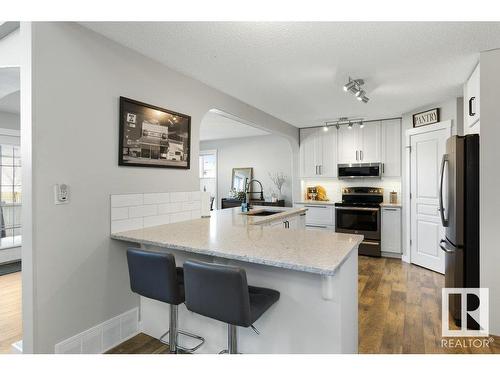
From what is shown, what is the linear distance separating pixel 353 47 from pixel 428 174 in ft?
8.93

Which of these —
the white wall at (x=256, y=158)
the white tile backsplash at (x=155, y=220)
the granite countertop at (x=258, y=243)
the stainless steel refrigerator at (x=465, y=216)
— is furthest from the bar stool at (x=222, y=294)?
the white wall at (x=256, y=158)

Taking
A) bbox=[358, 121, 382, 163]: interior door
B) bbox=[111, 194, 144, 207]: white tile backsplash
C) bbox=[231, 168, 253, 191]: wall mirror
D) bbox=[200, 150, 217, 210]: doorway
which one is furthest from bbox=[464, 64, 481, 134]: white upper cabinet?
bbox=[200, 150, 217, 210]: doorway

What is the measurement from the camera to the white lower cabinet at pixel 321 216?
5.23m

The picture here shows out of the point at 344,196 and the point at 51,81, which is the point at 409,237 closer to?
the point at 344,196

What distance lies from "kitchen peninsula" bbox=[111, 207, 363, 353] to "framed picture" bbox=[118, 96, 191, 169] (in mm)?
658

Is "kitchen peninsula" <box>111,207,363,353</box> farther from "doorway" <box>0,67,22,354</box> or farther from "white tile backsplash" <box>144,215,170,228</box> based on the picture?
"doorway" <box>0,67,22,354</box>

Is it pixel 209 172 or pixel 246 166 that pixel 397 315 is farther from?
pixel 209 172

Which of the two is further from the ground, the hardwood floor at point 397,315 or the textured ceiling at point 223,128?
the textured ceiling at point 223,128

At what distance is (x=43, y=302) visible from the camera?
5.77ft

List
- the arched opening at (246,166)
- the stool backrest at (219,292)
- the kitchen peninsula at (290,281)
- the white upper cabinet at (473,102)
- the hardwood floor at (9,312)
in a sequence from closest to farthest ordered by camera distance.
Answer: the stool backrest at (219,292) < the kitchen peninsula at (290,281) < the hardwood floor at (9,312) < the white upper cabinet at (473,102) < the arched opening at (246,166)

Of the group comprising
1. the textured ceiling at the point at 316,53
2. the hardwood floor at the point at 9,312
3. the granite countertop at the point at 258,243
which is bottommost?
the hardwood floor at the point at 9,312

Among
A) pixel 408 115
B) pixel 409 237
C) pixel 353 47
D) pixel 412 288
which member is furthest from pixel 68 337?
pixel 408 115

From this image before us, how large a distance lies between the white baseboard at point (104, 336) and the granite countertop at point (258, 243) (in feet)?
2.23

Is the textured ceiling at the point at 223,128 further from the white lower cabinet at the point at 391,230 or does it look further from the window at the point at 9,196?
the window at the point at 9,196
